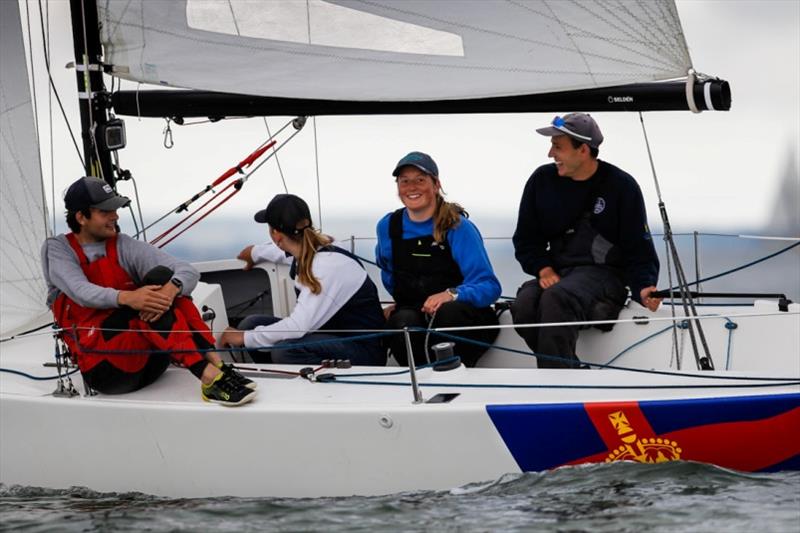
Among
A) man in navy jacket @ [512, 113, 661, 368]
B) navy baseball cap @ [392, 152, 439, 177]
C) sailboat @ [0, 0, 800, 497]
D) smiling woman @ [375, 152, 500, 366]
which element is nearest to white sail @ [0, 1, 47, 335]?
sailboat @ [0, 0, 800, 497]

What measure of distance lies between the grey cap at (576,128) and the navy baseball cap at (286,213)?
3.16ft

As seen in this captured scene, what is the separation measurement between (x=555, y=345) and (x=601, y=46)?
3.60 ft

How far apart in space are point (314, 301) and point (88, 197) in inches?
34.5

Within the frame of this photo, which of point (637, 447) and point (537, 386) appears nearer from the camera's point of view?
point (637, 447)

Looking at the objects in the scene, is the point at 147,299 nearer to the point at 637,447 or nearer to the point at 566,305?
the point at 566,305

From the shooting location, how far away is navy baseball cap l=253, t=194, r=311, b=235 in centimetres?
450

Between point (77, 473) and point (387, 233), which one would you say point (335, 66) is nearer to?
point (387, 233)

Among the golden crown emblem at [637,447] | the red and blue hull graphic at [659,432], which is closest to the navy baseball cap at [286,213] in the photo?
the red and blue hull graphic at [659,432]

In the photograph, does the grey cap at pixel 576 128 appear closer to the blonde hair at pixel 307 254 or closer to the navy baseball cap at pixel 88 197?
the blonde hair at pixel 307 254

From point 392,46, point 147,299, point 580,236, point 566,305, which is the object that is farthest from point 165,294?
point 580,236

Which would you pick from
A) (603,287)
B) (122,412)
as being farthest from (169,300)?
(603,287)

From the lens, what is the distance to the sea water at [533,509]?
3500mm

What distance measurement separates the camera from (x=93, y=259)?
14.6ft

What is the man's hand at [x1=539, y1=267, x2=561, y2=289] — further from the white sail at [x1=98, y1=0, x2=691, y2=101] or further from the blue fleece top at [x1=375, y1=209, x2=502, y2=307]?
the white sail at [x1=98, y1=0, x2=691, y2=101]
